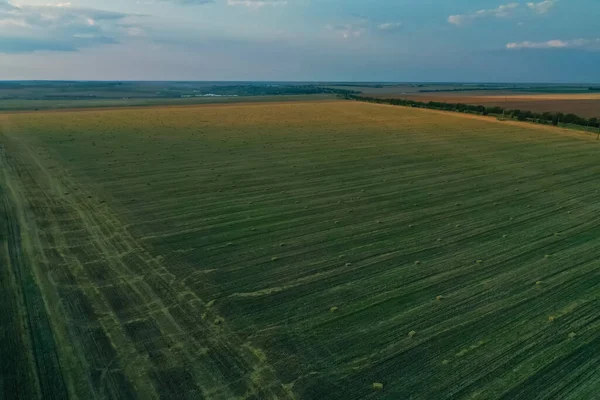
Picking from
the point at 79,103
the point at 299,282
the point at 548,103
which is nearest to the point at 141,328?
the point at 299,282

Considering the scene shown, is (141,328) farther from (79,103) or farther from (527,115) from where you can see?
(79,103)

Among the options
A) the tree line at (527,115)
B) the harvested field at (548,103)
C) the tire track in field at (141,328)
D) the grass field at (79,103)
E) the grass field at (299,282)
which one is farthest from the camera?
the grass field at (79,103)

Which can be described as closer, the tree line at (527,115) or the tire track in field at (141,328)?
the tire track in field at (141,328)

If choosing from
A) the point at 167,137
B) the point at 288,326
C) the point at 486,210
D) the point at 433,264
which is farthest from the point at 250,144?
the point at 288,326

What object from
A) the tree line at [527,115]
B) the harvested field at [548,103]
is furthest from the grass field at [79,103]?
the tree line at [527,115]

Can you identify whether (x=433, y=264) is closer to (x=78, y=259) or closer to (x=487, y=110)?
(x=78, y=259)

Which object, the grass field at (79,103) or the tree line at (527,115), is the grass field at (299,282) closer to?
the tree line at (527,115)

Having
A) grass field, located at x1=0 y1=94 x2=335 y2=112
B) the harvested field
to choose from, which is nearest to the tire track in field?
the harvested field

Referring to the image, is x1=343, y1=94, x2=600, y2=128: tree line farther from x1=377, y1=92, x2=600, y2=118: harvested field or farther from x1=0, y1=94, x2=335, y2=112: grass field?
x1=0, y1=94, x2=335, y2=112: grass field
